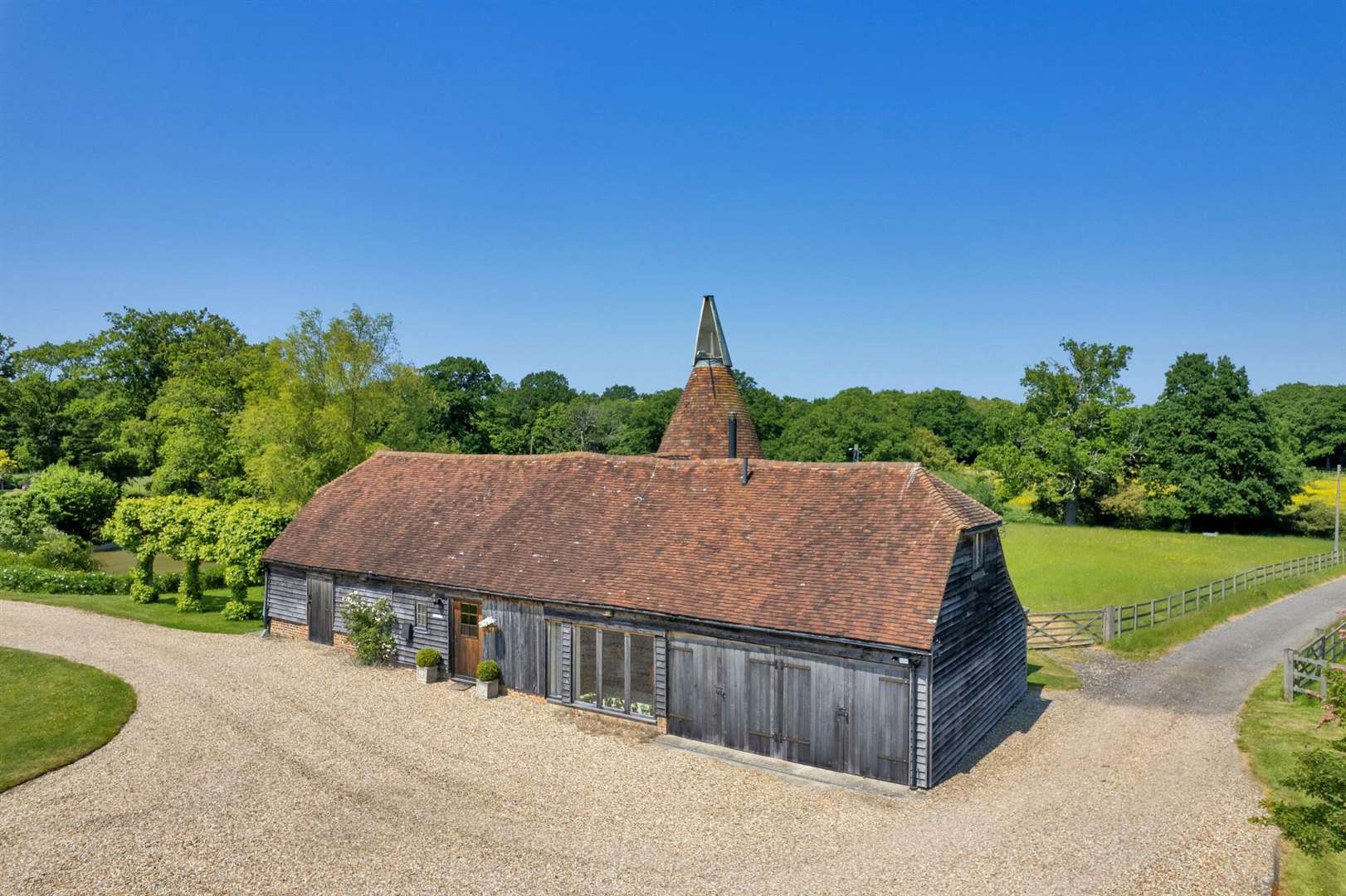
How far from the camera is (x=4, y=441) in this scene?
196 feet

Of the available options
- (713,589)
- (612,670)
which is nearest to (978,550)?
(713,589)

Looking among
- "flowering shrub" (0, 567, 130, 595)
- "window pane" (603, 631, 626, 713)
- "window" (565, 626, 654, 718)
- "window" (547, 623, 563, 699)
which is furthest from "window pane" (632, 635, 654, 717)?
"flowering shrub" (0, 567, 130, 595)

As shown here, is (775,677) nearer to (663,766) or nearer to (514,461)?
(663,766)

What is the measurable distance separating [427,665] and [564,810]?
7.91m

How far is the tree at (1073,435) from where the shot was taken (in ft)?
188

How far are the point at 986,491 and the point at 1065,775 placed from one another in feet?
142

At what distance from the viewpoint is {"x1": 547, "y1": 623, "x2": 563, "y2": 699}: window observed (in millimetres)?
17922

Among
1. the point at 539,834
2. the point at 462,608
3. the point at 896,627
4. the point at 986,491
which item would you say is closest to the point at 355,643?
the point at 462,608

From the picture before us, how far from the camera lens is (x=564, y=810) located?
12.7 m

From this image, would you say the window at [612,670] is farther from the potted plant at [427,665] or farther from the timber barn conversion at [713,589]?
the potted plant at [427,665]

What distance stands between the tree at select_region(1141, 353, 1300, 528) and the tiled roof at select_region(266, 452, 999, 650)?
44023 millimetres

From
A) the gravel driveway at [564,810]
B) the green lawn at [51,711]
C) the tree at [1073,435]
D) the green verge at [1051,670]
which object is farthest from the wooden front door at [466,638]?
the tree at [1073,435]

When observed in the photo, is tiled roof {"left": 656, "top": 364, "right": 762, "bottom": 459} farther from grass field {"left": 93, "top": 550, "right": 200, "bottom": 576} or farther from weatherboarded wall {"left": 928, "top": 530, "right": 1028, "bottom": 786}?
grass field {"left": 93, "top": 550, "right": 200, "bottom": 576}

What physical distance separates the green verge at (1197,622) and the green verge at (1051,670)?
1.88 meters
